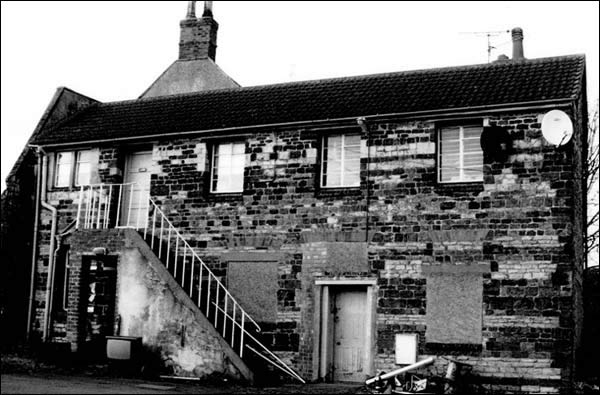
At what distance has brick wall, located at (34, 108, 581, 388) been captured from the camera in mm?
15453

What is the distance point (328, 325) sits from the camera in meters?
17.3

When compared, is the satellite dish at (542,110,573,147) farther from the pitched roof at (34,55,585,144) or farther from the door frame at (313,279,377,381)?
the door frame at (313,279,377,381)

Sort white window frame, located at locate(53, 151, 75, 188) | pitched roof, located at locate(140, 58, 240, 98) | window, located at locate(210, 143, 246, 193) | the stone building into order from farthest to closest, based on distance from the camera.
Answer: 1. pitched roof, located at locate(140, 58, 240, 98)
2. white window frame, located at locate(53, 151, 75, 188)
3. window, located at locate(210, 143, 246, 193)
4. the stone building

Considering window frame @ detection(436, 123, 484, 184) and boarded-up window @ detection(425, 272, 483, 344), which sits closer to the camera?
boarded-up window @ detection(425, 272, 483, 344)

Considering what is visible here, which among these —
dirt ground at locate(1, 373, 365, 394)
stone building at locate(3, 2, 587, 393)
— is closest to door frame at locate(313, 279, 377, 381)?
stone building at locate(3, 2, 587, 393)

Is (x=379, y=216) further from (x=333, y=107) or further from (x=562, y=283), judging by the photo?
(x=562, y=283)

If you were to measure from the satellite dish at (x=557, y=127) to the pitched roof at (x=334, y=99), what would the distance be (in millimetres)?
434

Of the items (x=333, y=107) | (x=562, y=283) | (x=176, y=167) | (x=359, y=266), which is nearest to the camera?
(x=562, y=283)

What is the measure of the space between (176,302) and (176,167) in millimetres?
3812

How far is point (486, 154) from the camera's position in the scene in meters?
16.2

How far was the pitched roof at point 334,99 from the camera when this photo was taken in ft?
54.9

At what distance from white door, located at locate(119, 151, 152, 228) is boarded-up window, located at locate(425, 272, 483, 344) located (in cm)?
779

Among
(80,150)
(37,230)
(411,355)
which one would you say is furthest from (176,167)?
(411,355)

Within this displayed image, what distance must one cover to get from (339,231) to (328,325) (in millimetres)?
2040
